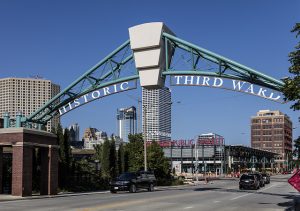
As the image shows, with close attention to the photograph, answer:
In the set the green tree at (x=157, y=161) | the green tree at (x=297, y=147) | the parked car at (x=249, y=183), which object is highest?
the green tree at (x=297, y=147)

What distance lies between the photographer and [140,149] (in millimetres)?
58406

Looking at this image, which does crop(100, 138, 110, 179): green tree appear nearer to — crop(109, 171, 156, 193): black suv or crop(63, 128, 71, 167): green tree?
crop(63, 128, 71, 167): green tree

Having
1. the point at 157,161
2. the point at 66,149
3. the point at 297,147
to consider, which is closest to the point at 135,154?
the point at 157,161

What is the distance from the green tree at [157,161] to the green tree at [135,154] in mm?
960

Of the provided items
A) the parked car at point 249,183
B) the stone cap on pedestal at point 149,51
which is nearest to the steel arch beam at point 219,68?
the stone cap on pedestal at point 149,51

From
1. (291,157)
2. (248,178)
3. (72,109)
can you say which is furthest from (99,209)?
(248,178)

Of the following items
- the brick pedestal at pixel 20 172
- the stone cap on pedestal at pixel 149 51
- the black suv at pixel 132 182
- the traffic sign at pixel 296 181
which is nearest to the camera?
the traffic sign at pixel 296 181

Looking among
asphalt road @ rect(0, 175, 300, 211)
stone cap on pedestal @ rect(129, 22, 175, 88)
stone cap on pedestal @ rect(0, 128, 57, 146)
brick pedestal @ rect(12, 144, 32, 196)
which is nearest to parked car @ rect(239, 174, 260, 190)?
asphalt road @ rect(0, 175, 300, 211)

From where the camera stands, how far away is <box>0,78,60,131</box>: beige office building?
316 feet

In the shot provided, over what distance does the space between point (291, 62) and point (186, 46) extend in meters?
14.2

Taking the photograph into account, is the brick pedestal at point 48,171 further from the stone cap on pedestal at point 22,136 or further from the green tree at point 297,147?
the green tree at point 297,147

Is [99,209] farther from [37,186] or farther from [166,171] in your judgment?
[166,171]

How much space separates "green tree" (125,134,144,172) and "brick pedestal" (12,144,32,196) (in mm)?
24467

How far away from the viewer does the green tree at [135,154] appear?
57.1 meters
